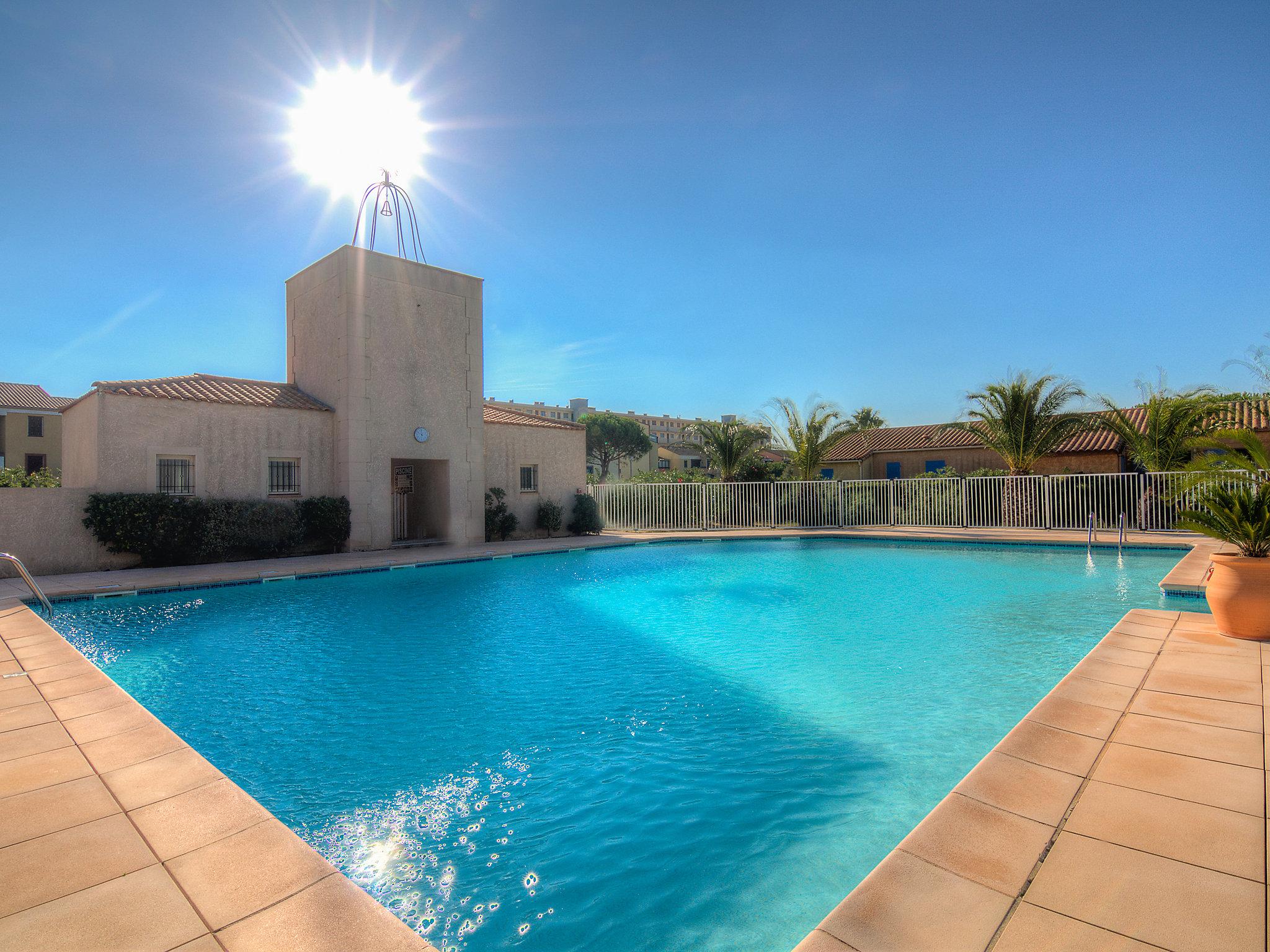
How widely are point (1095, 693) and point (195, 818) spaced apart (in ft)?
16.6

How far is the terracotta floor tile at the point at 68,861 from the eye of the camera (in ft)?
6.95

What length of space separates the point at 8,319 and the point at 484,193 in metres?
14.1

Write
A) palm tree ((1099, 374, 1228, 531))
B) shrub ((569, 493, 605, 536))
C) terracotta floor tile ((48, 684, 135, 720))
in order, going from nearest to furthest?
terracotta floor tile ((48, 684, 135, 720)) < palm tree ((1099, 374, 1228, 531)) < shrub ((569, 493, 605, 536))

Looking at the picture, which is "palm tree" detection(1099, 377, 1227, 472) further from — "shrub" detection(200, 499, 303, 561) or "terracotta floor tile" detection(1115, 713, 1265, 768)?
"shrub" detection(200, 499, 303, 561)

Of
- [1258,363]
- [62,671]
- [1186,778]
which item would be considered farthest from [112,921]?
[1258,363]

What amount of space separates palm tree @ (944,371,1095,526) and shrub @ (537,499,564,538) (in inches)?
517

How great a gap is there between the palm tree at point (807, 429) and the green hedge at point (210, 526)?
14.1 meters

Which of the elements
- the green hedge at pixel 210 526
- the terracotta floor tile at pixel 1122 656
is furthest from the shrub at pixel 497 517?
the terracotta floor tile at pixel 1122 656

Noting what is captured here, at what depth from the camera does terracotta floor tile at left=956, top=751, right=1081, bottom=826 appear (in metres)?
2.50

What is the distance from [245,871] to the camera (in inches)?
86.3

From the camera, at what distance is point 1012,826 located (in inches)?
93.4

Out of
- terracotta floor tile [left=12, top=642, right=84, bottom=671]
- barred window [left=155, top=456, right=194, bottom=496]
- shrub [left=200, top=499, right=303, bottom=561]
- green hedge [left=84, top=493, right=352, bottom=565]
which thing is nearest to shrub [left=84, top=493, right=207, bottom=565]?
green hedge [left=84, top=493, right=352, bottom=565]

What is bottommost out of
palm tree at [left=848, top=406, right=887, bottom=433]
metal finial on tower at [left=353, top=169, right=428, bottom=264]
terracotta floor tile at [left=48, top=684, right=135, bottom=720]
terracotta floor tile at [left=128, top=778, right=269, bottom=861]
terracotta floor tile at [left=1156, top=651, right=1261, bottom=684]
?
terracotta floor tile at [left=48, top=684, right=135, bottom=720]

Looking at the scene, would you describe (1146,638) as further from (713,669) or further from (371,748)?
(371,748)
